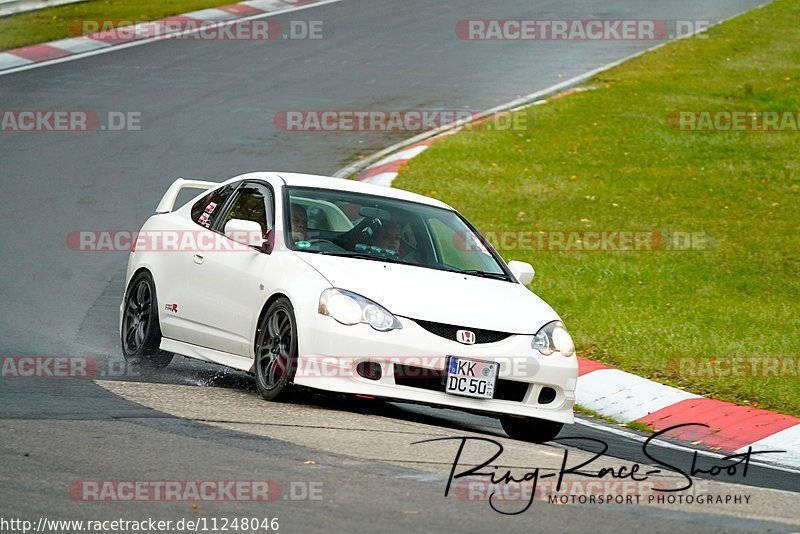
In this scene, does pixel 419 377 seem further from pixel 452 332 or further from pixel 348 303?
pixel 348 303

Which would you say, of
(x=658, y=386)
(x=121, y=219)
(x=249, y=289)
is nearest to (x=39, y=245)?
(x=121, y=219)

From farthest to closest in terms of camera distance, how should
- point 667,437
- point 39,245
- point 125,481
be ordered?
point 39,245 → point 667,437 → point 125,481

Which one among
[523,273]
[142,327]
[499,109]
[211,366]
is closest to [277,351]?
[523,273]

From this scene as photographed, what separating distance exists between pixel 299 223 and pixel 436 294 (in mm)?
1283

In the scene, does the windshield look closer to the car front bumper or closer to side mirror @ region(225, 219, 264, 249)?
side mirror @ region(225, 219, 264, 249)

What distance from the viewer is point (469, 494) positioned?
6.43 meters

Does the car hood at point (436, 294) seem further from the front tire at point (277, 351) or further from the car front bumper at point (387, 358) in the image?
the front tire at point (277, 351)

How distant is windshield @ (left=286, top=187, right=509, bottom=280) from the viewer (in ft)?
29.9

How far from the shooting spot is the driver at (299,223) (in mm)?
9086

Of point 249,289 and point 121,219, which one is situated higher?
point 249,289

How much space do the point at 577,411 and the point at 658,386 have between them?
75cm

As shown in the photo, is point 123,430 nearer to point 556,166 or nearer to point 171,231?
point 171,231

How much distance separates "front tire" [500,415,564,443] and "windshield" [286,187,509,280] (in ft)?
3.37

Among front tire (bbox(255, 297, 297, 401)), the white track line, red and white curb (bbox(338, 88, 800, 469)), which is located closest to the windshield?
front tire (bbox(255, 297, 297, 401))
